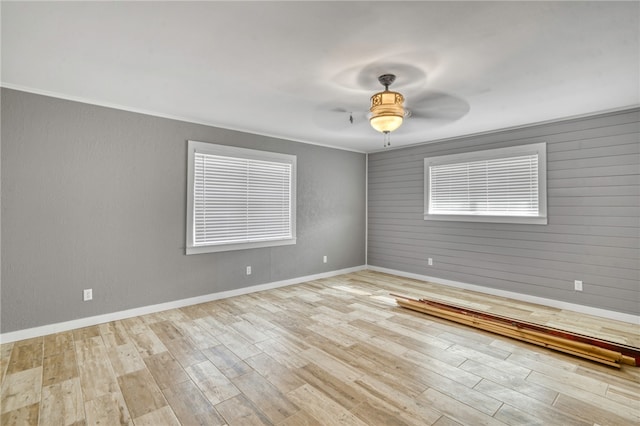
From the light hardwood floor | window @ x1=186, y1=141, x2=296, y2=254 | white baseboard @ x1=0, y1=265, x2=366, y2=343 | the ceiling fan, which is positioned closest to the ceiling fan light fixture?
the ceiling fan

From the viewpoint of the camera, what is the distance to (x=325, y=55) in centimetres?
247

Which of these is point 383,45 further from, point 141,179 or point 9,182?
point 9,182

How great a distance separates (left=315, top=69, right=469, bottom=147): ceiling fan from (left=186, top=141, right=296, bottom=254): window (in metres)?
1.28

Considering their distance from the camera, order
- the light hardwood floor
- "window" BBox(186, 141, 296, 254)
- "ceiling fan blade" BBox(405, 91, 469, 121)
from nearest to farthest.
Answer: the light hardwood floor → "ceiling fan blade" BBox(405, 91, 469, 121) → "window" BBox(186, 141, 296, 254)

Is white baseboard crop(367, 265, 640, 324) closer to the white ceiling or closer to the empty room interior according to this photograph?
the empty room interior

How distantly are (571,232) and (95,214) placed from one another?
618 centimetres

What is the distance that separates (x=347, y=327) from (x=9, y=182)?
12.9 ft

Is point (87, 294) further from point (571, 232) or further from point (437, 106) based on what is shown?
point (571, 232)

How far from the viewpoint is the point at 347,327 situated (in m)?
3.53

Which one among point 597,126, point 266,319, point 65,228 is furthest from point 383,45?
point 65,228

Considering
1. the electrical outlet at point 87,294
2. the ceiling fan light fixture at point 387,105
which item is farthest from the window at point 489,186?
the electrical outlet at point 87,294

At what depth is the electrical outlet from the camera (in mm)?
3510

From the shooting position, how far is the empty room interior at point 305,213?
82.7 inches

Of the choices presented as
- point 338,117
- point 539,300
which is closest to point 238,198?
point 338,117
